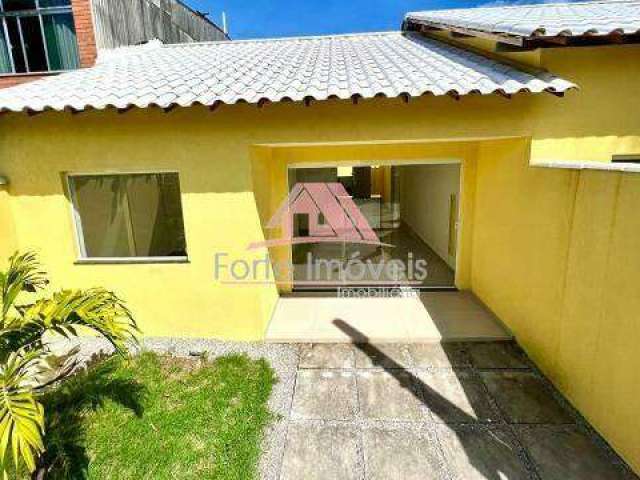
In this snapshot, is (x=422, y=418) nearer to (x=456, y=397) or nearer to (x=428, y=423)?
(x=428, y=423)

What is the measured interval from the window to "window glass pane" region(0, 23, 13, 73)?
7613 mm

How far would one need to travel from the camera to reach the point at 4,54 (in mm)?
10070

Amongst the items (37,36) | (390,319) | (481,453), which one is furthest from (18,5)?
(481,453)

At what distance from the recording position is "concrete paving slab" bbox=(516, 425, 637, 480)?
3.41 metres

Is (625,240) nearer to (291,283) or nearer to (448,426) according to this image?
(448,426)

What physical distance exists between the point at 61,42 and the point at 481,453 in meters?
14.1

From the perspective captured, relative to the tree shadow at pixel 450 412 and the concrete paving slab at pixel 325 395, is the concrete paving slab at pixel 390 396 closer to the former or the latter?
the tree shadow at pixel 450 412

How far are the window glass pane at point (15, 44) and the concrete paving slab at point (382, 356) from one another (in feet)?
42.6

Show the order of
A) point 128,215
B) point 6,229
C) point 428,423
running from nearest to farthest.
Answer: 1. point 428,423
2. point 6,229
3. point 128,215

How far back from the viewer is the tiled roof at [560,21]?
463cm

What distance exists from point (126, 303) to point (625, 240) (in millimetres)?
7452

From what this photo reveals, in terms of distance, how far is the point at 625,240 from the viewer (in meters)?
3.46

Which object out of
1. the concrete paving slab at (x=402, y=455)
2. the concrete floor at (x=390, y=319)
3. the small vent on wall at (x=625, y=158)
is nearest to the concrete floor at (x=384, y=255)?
the concrete floor at (x=390, y=319)

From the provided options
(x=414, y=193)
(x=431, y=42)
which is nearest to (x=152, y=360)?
(x=431, y=42)
